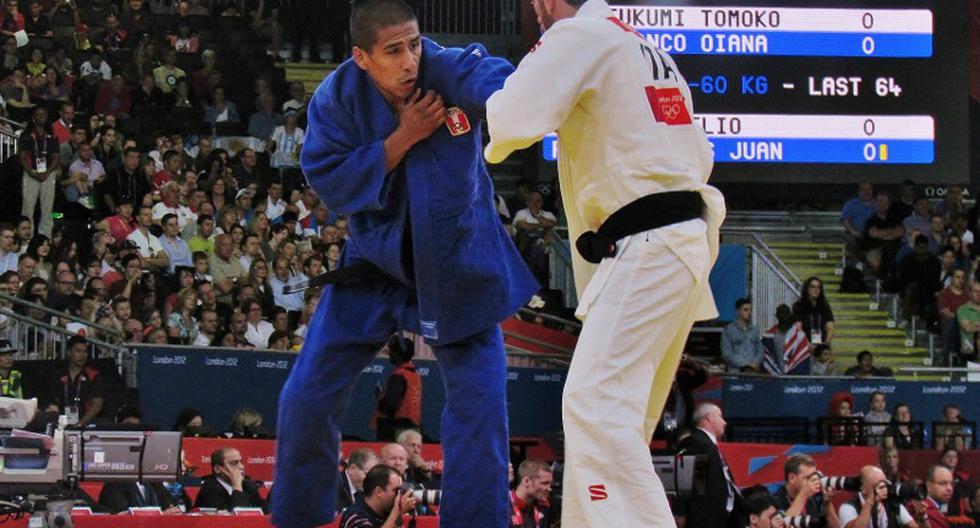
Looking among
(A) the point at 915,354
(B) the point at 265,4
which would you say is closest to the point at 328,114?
(A) the point at 915,354

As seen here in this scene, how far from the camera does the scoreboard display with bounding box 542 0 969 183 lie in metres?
17.4

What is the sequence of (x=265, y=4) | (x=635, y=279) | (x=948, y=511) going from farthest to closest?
(x=265, y=4) < (x=948, y=511) < (x=635, y=279)

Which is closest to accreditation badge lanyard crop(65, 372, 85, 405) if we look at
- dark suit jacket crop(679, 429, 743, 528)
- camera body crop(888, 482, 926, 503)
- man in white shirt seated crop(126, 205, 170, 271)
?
man in white shirt seated crop(126, 205, 170, 271)

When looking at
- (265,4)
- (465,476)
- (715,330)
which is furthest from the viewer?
(265,4)

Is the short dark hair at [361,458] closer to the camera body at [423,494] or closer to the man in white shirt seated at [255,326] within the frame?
the camera body at [423,494]

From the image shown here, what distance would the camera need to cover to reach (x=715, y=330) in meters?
19.0

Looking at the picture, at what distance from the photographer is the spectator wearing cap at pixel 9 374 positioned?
42.0ft

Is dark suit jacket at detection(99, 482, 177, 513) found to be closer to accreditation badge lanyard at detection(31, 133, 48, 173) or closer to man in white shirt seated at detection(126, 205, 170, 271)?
man in white shirt seated at detection(126, 205, 170, 271)

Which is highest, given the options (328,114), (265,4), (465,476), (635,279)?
(265,4)

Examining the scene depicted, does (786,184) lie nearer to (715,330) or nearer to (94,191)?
(715,330)

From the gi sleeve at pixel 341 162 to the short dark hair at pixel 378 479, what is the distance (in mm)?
2778

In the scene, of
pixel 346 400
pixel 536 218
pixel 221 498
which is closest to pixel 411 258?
pixel 346 400

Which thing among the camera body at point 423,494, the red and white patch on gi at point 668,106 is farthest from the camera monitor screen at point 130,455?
the red and white patch on gi at point 668,106

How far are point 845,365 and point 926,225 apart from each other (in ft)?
6.46
